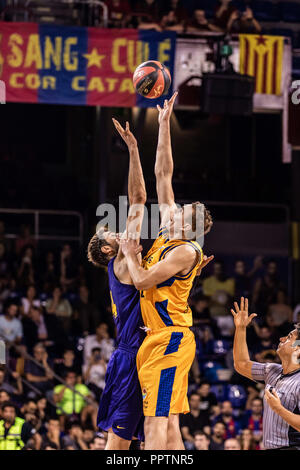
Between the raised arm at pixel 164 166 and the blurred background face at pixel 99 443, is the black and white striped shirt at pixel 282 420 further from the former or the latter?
the blurred background face at pixel 99 443

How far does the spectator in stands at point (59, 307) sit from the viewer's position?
13.4m

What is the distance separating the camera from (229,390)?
42.0 ft

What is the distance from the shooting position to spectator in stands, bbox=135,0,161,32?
46.2ft

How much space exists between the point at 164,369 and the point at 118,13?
9189 mm

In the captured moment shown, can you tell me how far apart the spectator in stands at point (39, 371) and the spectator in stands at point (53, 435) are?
1018 millimetres

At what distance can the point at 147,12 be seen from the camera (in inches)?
565

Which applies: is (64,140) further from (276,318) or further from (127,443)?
(127,443)

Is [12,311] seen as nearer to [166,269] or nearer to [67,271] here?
[67,271]

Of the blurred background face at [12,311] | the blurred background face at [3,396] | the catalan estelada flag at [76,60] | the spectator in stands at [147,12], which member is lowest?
the blurred background face at [3,396]

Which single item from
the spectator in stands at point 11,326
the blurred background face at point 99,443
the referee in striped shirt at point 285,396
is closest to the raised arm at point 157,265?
the referee in striped shirt at point 285,396

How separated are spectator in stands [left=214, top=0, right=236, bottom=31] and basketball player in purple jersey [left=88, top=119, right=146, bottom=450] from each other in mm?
8629

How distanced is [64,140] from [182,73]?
22.6 feet
